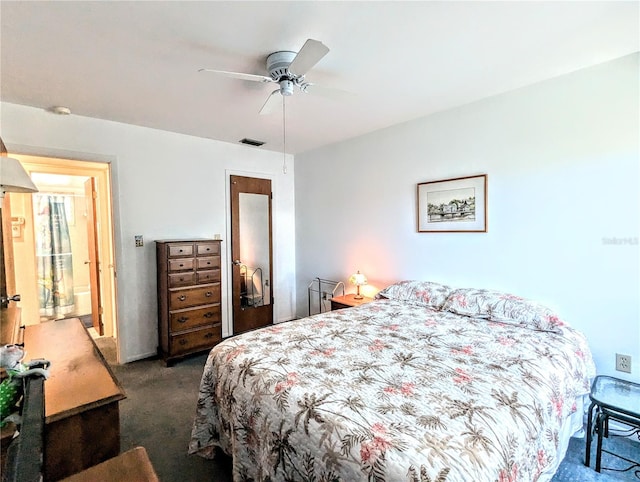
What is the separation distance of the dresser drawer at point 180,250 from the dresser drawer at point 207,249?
0.28ft

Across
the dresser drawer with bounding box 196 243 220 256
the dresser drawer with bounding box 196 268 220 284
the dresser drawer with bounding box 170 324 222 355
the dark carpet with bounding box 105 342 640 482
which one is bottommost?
the dark carpet with bounding box 105 342 640 482

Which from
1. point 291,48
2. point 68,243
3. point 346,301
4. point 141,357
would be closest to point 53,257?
point 68,243

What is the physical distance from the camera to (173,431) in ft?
7.25

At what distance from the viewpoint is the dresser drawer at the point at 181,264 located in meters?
3.23

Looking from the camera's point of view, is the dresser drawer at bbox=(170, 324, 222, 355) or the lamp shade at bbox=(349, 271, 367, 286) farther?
the lamp shade at bbox=(349, 271, 367, 286)

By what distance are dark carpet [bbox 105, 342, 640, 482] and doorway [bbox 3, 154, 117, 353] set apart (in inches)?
43.2

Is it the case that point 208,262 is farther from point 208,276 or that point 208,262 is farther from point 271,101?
point 271,101

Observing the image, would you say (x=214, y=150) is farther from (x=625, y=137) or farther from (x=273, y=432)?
(x=625, y=137)

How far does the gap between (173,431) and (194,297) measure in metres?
1.42

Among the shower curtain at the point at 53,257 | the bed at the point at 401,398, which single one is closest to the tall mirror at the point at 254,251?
the bed at the point at 401,398

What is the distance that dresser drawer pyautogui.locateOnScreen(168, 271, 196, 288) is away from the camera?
10.6 feet

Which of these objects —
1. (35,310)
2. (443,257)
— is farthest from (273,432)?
(35,310)

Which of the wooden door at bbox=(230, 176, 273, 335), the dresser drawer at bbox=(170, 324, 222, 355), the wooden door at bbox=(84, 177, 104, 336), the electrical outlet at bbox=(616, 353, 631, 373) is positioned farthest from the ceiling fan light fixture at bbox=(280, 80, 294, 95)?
the wooden door at bbox=(84, 177, 104, 336)

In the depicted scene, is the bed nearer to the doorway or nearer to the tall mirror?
the tall mirror
